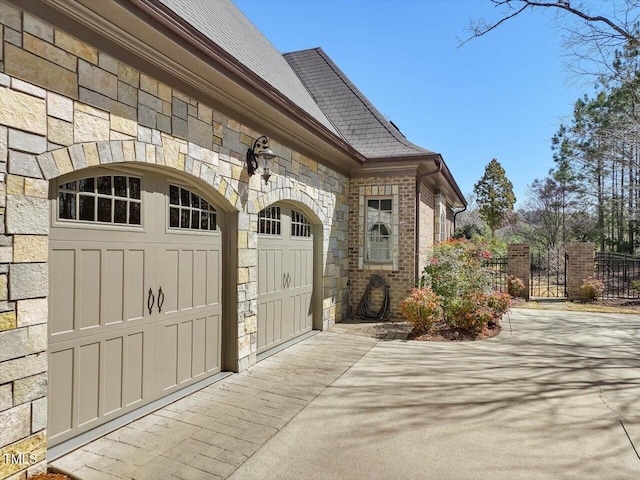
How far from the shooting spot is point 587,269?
10.9 m

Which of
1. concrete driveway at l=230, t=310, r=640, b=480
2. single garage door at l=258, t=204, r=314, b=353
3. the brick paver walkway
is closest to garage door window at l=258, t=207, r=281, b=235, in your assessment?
single garage door at l=258, t=204, r=314, b=353

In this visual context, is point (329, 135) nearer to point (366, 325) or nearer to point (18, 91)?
point (366, 325)

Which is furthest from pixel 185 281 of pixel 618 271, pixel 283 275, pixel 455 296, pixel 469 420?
pixel 618 271

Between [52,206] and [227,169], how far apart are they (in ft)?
6.65

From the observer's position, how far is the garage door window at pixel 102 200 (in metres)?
2.98

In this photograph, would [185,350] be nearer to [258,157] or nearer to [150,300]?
[150,300]

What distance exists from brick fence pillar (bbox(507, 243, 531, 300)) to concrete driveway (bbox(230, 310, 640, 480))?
5.37 m

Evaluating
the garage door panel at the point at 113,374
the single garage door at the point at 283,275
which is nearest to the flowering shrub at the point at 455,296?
the single garage door at the point at 283,275

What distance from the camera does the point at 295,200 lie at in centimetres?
615

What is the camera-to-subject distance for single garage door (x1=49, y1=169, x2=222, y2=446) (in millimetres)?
2924

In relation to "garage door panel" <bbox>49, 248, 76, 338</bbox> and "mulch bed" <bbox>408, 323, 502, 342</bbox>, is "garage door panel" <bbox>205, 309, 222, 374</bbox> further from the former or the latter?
"mulch bed" <bbox>408, 323, 502, 342</bbox>

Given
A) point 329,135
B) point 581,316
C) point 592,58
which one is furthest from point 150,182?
point 581,316

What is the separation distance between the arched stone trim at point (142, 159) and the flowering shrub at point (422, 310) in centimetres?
366

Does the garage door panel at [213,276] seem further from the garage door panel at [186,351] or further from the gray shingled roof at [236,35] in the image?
the gray shingled roof at [236,35]
